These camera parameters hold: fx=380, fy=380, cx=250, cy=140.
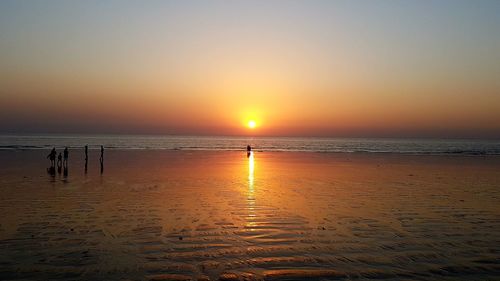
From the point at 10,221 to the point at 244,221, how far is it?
24.4 ft

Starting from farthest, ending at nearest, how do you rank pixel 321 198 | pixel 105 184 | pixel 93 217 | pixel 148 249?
pixel 105 184, pixel 321 198, pixel 93 217, pixel 148 249

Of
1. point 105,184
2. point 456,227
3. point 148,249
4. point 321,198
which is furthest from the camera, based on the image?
point 105,184

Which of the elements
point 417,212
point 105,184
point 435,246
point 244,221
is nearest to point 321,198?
point 417,212

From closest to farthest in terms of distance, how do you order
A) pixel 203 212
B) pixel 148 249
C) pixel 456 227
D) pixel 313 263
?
pixel 313 263 < pixel 148 249 < pixel 456 227 < pixel 203 212

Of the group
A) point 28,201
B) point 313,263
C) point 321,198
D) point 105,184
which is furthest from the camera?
point 105,184

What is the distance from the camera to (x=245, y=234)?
10.8 m

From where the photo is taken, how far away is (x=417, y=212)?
47.4 feet

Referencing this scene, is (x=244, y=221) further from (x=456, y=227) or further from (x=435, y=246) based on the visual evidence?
(x=456, y=227)

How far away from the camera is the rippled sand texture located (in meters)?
7.95

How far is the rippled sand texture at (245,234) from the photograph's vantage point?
26.1 feet

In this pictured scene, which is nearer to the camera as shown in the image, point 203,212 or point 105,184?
point 203,212

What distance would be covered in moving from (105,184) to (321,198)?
12.2 m

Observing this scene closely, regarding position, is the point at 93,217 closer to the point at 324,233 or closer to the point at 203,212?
the point at 203,212

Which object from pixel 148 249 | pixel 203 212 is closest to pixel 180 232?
pixel 148 249
